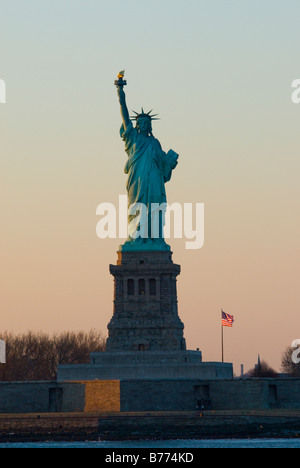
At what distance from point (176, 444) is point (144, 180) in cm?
2210

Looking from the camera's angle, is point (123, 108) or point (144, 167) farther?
point (123, 108)

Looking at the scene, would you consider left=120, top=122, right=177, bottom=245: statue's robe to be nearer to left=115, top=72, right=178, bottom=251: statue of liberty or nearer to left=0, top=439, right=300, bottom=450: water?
left=115, top=72, right=178, bottom=251: statue of liberty

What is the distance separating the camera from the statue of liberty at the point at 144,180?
87.9 meters

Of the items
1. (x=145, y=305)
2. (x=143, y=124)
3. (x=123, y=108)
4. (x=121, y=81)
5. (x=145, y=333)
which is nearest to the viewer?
(x=145, y=333)

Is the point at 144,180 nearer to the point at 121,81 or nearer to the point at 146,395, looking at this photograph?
the point at 121,81

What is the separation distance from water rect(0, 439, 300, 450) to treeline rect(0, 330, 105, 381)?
107ft

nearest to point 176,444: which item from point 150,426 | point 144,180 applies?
point 150,426

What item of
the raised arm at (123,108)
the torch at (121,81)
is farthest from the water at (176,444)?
the torch at (121,81)

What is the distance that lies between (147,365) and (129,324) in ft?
12.1

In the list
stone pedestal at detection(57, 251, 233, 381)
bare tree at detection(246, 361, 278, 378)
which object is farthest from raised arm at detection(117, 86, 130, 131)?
bare tree at detection(246, 361, 278, 378)

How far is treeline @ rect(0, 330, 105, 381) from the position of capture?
4200 inches

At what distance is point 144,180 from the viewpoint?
289ft
